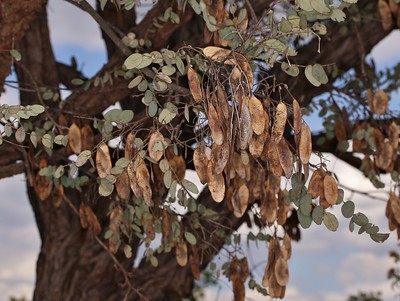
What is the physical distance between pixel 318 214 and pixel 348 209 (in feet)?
0.30

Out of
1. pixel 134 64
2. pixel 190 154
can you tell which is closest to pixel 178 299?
pixel 190 154

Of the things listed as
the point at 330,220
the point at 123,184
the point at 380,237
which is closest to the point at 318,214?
the point at 330,220

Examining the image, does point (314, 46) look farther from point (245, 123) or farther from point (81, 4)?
point (245, 123)

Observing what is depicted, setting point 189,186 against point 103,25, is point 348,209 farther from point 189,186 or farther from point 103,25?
point 103,25

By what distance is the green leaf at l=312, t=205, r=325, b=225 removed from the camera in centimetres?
212

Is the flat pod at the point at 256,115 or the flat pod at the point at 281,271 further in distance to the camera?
the flat pod at the point at 281,271

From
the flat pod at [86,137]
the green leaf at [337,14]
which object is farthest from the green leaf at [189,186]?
the flat pod at [86,137]

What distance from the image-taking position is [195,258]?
10.1ft

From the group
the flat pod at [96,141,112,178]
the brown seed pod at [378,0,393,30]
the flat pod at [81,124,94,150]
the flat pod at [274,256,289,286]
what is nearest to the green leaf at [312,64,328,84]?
the flat pod at [96,141,112,178]

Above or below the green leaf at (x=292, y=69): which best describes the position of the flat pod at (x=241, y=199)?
below

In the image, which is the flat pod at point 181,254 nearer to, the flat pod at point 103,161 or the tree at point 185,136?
the tree at point 185,136

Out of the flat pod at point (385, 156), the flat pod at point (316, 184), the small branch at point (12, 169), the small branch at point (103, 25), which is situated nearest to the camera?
the flat pod at point (316, 184)

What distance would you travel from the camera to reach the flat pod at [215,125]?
5.47 feet

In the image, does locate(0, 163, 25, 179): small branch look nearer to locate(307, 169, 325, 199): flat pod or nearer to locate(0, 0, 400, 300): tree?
locate(0, 0, 400, 300): tree
